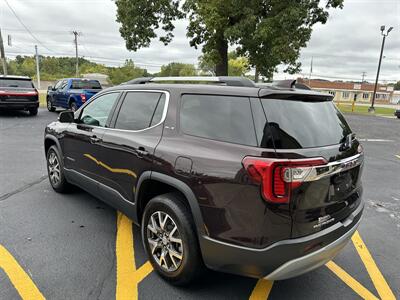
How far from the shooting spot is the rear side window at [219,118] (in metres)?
2.25

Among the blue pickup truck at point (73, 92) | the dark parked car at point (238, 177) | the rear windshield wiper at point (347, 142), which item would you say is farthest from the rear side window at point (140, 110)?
the blue pickup truck at point (73, 92)

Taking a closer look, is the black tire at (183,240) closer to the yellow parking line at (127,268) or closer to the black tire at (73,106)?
the yellow parking line at (127,268)

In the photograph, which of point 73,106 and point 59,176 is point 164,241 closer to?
point 59,176

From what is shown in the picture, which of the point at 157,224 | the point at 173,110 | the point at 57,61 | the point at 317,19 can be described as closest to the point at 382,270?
the point at 157,224

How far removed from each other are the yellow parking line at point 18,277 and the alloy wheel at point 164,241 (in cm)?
98

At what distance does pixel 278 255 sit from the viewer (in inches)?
82.3

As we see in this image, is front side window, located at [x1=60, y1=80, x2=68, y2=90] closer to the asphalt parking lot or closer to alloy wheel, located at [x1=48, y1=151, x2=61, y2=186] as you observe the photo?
the asphalt parking lot

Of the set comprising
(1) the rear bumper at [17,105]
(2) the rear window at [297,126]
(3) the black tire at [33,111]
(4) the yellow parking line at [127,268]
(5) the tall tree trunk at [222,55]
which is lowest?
(4) the yellow parking line at [127,268]

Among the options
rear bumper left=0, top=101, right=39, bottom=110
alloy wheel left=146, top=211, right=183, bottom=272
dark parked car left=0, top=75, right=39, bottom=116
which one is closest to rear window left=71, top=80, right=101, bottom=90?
dark parked car left=0, top=75, right=39, bottom=116

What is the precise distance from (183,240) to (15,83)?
14077 millimetres

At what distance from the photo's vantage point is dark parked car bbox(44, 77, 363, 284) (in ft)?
6.84

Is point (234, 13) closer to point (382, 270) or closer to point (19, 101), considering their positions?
point (19, 101)

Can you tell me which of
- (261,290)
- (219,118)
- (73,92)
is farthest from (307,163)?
(73,92)

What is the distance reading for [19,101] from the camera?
43.7 feet
